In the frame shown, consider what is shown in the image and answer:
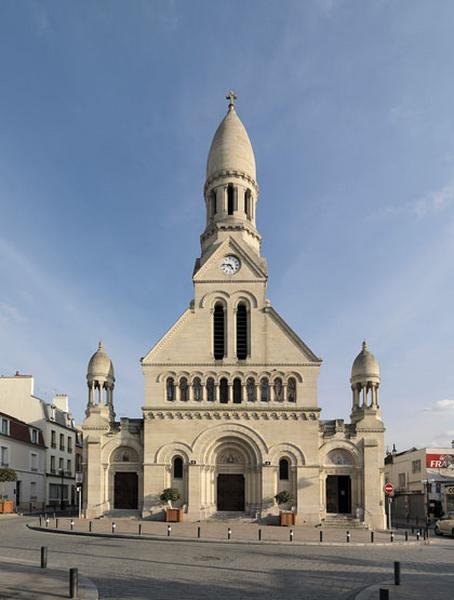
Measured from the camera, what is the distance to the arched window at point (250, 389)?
45938mm

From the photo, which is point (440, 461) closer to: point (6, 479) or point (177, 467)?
point (177, 467)

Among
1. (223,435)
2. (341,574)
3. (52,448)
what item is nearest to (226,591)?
(341,574)

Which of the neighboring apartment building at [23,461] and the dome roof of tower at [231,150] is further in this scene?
the neighboring apartment building at [23,461]

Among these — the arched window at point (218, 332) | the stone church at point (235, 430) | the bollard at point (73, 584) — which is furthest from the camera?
the arched window at point (218, 332)

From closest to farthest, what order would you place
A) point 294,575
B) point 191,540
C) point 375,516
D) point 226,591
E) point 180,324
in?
point 226,591 < point 294,575 < point 191,540 < point 375,516 < point 180,324

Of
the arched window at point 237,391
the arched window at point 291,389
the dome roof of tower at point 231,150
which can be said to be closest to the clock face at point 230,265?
the arched window at point 237,391

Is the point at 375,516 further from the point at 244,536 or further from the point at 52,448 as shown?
the point at 52,448

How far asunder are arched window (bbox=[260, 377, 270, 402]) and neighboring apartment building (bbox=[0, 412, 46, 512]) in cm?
2536

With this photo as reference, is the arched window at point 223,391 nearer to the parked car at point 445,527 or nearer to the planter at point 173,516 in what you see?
the planter at point 173,516

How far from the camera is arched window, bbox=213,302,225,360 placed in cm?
4728

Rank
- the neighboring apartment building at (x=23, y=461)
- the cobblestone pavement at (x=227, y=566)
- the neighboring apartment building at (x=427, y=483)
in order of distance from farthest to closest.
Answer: the neighboring apartment building at (x=23, y=461) < the neighboring apartment building at (x=427, y=483) < the cobblestone pavement at (x=227, y=566)

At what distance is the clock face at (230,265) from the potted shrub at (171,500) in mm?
16340

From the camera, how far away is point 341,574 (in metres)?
20.4

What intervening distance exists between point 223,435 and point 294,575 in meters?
25.6
